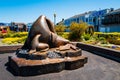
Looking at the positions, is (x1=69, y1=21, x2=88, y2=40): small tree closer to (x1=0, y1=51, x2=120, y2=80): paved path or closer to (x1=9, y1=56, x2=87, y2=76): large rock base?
(x1=0, y1=51, x2=120, y2=80): paved path

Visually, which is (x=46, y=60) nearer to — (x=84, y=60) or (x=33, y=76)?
(x=33, y=76)

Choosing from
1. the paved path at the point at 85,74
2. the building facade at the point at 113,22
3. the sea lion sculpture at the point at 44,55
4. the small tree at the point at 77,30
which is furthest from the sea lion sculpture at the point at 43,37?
the building facade at the point at 113,22

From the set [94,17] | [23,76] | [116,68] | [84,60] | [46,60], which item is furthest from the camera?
[94,17]

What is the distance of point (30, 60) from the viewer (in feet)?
32.7

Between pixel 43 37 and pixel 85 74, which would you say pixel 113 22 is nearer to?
pixel 43 37

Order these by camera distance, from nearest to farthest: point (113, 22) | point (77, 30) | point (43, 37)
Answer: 1. point (43, 37)
2. point (77, 30)
3. point (113, 22)

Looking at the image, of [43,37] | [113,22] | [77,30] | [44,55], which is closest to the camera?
[44,55]

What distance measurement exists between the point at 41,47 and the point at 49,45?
95 cm

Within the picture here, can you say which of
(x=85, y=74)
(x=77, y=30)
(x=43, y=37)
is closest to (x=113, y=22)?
(x=77, y=30)

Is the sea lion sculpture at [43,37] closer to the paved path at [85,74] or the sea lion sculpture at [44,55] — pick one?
the sea lion sculpture at [44,55]

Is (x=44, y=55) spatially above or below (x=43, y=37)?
below

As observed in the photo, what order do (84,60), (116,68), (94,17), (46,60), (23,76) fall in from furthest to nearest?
(94,17)
(84,60)
(116,68)
(46,60)
(23,76)

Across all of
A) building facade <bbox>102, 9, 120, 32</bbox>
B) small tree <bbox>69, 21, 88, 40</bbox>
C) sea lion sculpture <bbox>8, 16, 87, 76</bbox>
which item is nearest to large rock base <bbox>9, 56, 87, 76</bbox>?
sea lion sculpture <bbox>8, 16, 87, 76</bbox>

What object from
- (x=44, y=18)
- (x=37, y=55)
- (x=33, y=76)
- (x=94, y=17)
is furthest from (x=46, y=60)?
(x=94, y=17)
